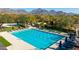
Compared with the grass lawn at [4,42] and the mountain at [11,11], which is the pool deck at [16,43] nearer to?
the grass lawn at [4,42]

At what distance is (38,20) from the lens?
5.40m

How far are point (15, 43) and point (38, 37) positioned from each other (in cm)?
75

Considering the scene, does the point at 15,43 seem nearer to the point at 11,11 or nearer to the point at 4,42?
the point at 4,42

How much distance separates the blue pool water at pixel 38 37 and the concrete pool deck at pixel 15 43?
0.39ft

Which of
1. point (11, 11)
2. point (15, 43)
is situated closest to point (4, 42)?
point (15, 43)

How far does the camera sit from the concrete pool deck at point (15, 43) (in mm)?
5176

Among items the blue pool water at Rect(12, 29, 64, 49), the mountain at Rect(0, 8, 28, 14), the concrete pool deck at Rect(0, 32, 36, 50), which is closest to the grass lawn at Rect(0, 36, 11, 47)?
the concrete pool deck at Rect(0, 32, 36, 50)

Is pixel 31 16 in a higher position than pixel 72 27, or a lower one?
higher

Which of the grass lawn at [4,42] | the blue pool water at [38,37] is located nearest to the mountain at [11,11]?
the blue pool water at [38,37]
